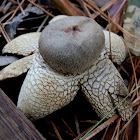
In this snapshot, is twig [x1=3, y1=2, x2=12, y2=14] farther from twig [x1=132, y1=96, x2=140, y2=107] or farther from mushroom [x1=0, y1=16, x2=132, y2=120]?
twig [x1=132, y1=96, x2=140, y2=107]

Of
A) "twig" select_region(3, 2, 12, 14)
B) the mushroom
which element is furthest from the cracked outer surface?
"twig" select_region(3, 2, 12, 14)

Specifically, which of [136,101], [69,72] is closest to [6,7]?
[69,72]

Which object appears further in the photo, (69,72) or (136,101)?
(136,101)

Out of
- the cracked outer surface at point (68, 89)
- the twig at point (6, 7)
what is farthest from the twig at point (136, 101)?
the twig at point (6, 7)

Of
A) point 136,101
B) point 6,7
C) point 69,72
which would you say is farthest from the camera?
point 6,7

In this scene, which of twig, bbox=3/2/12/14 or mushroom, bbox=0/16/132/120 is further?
twig, bbox=3/2/12/14

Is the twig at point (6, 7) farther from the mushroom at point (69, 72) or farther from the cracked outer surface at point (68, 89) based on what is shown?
the cracked outer surface at point (68, 89)

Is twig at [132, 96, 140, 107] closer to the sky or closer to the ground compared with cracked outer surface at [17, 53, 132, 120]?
closer to the ground

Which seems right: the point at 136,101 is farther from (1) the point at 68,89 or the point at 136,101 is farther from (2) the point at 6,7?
(2) the point at 6,7
